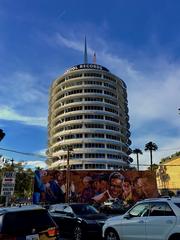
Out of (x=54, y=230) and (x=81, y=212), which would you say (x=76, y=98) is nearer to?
(x=81, y=212)

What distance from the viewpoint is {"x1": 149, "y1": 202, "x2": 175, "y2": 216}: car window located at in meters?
9.62

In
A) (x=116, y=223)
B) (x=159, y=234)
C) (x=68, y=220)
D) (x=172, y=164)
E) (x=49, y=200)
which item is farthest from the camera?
(x=172, y=164)

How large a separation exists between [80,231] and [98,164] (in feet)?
266

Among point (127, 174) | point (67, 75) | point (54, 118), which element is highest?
point (67, 75)

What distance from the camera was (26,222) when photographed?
8312 millimetres

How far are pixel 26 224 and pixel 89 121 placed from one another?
298 feet

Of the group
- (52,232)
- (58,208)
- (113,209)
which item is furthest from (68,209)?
(113,209)

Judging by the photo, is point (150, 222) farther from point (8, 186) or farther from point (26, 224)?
point (8, 186)

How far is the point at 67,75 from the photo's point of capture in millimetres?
108688

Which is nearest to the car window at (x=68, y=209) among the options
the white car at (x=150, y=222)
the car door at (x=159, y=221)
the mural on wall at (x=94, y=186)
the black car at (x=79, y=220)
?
the black car at (x=79, y=220)

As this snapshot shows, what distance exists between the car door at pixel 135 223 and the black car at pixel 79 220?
3071 mm

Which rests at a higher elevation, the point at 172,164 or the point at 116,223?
the point at 172,164

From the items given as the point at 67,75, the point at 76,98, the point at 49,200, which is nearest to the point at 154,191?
the point at 49,200

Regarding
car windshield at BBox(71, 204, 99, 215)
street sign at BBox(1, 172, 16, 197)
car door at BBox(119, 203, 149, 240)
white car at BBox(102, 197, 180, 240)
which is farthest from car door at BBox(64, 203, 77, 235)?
car door at BBox(119, 203, 149, 240)
